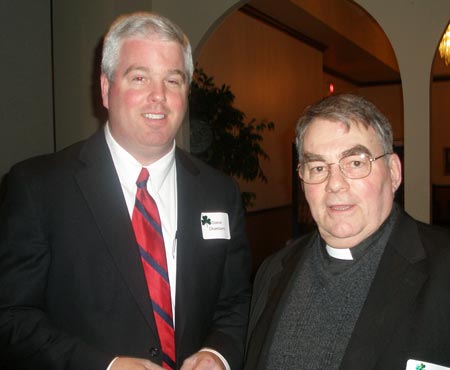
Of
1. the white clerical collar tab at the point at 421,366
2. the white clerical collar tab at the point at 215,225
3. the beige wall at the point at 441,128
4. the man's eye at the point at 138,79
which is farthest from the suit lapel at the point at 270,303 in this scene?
the beige wall at the point at 441,128

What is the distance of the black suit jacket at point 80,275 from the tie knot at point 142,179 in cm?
9

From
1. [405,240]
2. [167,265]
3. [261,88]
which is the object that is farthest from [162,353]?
[261,88]

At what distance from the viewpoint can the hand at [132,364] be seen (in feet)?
4.87

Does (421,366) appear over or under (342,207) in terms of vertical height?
under

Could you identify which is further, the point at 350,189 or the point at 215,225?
the point at 215,225

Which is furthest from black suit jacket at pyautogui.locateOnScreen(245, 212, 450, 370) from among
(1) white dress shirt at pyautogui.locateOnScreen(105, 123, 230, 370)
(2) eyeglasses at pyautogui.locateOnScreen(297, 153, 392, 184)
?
(1) white dress shirt at pyautogui.locateOnScreen(105, 123, 230, 370)

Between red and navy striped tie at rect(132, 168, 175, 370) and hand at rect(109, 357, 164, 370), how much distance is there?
0.20 m

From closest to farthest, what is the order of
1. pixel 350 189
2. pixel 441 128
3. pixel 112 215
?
pixel 350 189
pixel 112 215
pixel 441 128

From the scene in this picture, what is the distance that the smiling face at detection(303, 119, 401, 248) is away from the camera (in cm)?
158

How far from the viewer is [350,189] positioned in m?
1.58

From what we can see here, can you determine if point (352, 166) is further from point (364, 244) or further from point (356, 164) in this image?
point (364, 244)

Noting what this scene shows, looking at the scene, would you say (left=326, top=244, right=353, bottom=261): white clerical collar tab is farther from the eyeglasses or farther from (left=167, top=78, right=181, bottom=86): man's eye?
(left=167, top=78, right=181, bottom=86): man's eye

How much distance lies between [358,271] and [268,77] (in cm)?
692

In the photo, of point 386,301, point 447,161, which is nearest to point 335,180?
point 386,301
